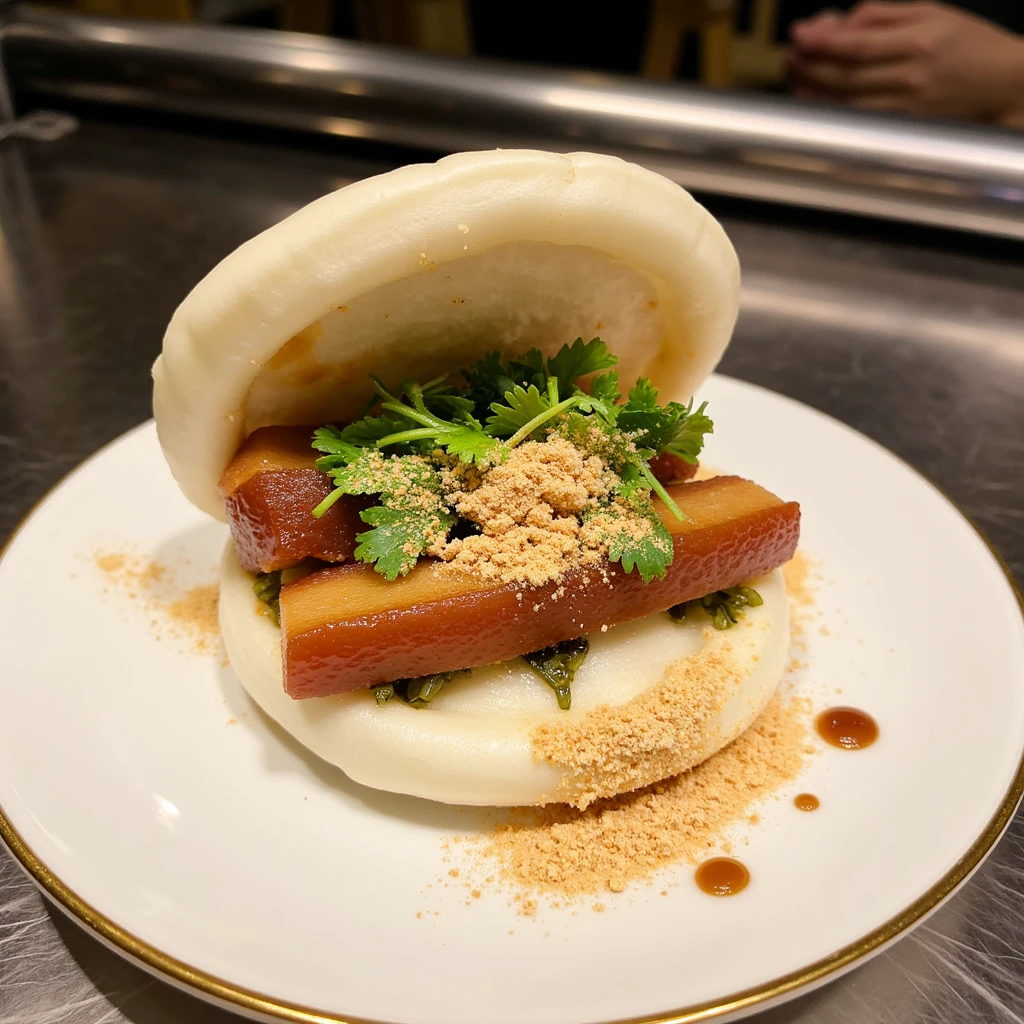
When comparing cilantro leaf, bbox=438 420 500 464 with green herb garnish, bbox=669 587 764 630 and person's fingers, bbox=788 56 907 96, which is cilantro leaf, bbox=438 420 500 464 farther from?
person's fingers, bbox=788 56 907 96

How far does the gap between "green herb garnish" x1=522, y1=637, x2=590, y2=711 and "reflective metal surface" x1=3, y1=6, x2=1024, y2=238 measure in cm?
327

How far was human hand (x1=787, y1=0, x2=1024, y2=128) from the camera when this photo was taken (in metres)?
5.32

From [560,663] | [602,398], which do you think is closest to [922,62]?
[602,398]

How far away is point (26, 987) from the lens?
165 cm

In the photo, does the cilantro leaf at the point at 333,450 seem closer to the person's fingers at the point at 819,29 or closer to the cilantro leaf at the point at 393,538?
the cilantro leaf at the point at 393,538

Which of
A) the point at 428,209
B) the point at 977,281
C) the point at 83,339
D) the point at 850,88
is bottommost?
the point at 83,339

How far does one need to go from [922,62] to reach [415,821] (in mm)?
5363

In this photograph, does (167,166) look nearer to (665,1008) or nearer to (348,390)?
(348,390)

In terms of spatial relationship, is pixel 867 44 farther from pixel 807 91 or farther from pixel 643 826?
pixel 643 826

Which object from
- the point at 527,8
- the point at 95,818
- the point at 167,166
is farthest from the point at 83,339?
the point at 527,8

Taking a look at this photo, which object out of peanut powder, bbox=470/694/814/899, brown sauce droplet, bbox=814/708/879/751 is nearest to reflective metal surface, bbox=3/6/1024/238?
brown sauce droplet, bbox=814/708/879/751

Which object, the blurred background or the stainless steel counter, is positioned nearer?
the stainless steel counter

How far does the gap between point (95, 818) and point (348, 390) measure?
939mm

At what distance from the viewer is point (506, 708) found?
70.3 inches
